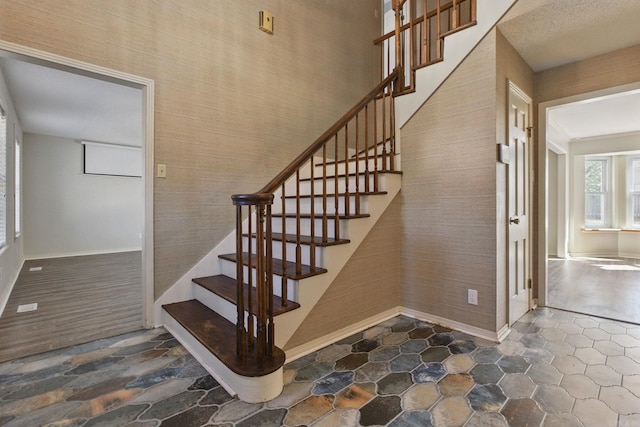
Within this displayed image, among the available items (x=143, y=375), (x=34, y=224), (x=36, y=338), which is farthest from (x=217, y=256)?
(x=34, y=224)

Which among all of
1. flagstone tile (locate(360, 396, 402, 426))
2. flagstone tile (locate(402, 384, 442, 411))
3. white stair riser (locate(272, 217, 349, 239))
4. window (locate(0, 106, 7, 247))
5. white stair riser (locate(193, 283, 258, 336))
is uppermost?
window (locate(0, 106, 7, 247))

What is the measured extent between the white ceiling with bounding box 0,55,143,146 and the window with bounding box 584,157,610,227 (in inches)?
322

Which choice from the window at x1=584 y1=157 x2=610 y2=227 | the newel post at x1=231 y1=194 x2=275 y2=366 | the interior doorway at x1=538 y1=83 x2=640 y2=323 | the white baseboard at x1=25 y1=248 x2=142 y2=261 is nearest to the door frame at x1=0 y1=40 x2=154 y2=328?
the newel post at x1=231 y1=194 x2=275 y2=366

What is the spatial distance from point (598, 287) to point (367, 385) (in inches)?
143

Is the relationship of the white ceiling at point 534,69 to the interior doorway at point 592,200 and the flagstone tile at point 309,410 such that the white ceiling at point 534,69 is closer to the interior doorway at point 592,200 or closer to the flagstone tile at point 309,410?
the interior doorway at point 592,200

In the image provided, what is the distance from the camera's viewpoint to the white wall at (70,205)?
6.04 metres

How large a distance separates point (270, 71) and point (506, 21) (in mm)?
2046

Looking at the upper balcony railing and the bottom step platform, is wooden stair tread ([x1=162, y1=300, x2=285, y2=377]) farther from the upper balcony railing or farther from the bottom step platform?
the upper balcony railing

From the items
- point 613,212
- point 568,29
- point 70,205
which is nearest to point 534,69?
point 568,29

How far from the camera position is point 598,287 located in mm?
3684

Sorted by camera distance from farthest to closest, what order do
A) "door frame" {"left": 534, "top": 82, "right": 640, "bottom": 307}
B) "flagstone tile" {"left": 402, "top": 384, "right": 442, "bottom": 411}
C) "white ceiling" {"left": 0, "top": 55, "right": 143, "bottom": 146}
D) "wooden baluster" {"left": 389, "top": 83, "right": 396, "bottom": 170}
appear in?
"white ceiling" {"left": 0, "top": 55, "right": 143, "bottom": 146}
"door frame" {"left": 534, "top": 82, "right": 640, "bottom": 307}
"wooden baluster" {"left": 389, "top": 83, "right": 396, "bottom": 170}
"flagstone tile" {"left": 402, "top": 384, "right": 442, "bottom": 411}

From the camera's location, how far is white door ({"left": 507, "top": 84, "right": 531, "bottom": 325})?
8.14ft

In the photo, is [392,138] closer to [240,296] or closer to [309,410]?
[240,296]

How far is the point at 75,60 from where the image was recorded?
7.04 feet
